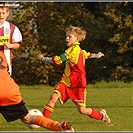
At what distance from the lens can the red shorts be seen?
10.3m

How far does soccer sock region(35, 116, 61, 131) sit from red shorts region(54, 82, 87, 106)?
2.24 meters

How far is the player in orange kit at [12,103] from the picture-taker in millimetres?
7848

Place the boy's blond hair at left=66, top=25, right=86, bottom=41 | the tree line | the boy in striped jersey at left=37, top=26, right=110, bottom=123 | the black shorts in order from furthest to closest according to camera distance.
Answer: the tree line, the boy's blond hair at left=66, top=25, right=86, bottom=41, the boy in striped jersey at left=37, top=26, right=110, bottom=123, the black shorts

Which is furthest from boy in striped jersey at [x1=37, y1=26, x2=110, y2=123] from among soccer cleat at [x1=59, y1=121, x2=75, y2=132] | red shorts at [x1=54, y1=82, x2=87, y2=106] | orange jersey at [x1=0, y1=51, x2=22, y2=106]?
soccer cleat at [x1=59, y1=121, x2=75, y2=132]

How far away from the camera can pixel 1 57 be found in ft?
26.4

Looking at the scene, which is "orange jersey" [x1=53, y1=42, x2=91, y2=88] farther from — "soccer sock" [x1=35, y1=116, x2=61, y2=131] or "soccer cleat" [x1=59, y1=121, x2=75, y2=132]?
"soccer cleat" [x1=59, y1=121, x2=75, y2=132]

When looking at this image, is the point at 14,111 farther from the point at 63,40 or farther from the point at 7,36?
the point at 63,40

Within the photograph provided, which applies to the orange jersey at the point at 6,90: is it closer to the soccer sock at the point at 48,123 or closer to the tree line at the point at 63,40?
the soccer sock at the point at 48,123

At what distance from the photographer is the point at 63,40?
1098 inches

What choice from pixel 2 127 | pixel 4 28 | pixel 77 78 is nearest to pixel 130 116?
pixel 77 78

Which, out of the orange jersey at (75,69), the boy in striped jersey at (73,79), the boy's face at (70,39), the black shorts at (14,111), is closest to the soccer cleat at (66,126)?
the black shorts at (14,111)

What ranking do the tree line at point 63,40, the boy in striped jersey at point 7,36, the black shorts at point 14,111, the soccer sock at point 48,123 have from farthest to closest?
the tree line at point 63,40 → the boy in striped jersey at point 7,36 → the black shorts at point 14,111 → the soccer sock at point 48,123

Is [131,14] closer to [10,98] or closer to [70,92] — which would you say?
[70,92]

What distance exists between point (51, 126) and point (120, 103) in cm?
764
